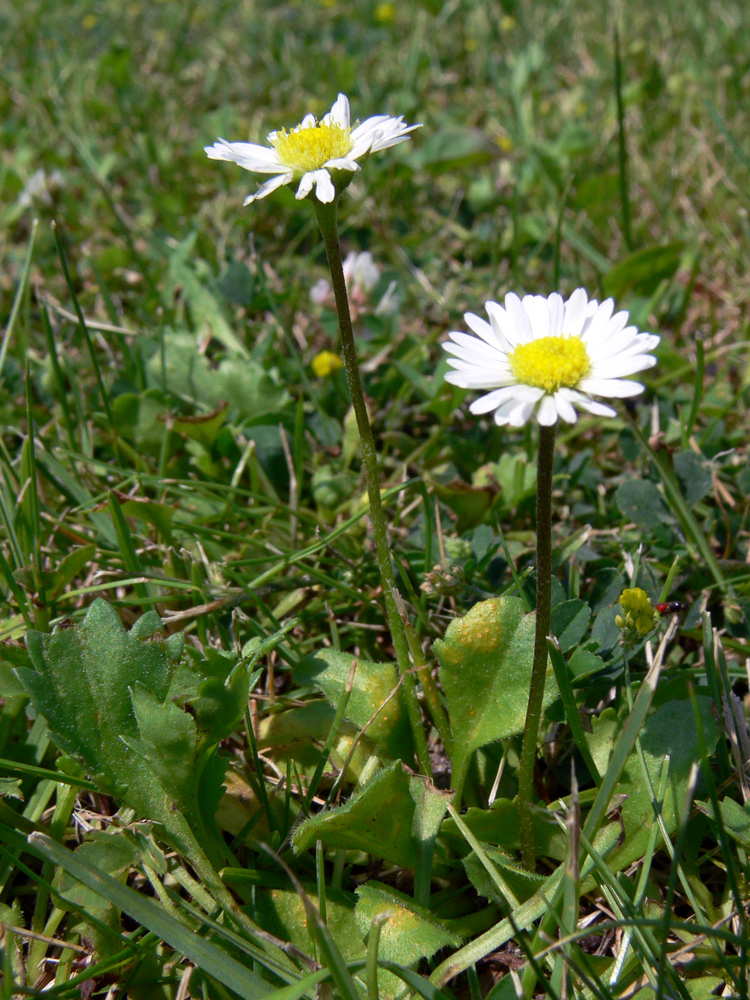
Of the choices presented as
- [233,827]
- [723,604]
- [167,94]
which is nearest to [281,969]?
[233,827]

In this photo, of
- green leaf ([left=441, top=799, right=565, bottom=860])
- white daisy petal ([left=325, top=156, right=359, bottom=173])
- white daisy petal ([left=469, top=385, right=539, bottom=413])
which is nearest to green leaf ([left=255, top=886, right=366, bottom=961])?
green leaf ([left=441, top=799, right=565, bottom=860])

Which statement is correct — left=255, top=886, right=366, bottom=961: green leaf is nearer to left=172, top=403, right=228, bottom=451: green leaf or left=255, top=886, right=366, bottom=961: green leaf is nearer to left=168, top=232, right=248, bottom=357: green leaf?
left=172, top=403, right=228, bottom=451: green leaf

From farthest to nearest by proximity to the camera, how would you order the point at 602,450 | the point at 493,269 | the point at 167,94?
the point at 167,94 → the point at 493,269 → the point at 602,450

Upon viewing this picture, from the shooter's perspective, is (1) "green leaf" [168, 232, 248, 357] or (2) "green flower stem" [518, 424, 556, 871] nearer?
(2) "green flower stem" [518, 424, 556, 871]

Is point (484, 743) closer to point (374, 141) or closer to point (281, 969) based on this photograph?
point (281, 969)

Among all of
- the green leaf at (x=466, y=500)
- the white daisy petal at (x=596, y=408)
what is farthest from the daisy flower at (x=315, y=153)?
the green leaf at (x=466, y=500)

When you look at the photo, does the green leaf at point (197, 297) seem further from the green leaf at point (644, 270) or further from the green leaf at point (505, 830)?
the green leaf at point (505, 830)
